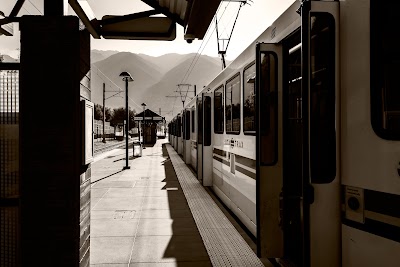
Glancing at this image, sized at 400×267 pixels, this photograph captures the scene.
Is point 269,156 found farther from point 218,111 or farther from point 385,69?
point 218,111

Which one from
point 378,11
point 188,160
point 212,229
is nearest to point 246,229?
point 212,229

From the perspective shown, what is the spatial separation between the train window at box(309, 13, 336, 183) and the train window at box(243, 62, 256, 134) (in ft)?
7.26

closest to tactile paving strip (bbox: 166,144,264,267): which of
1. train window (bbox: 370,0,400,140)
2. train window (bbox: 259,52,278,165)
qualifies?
train window (bbox: 259,52,278,165)

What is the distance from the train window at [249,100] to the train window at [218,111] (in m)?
1.90

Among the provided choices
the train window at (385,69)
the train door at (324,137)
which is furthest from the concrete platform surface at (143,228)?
the train window at (385,69)

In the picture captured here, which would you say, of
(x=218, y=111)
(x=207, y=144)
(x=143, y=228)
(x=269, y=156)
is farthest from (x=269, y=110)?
(x=207, y=144)

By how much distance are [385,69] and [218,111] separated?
18.4ft

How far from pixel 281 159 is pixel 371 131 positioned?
1657 mm

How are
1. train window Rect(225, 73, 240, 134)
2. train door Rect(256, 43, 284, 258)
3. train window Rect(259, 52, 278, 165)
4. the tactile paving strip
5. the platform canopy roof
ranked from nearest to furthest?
the platform canopy roof → train door Rect(256, 43, 284, 258) → train window Rect(259, 52, 278, 165) → the tactile paving strip → train window Rect(225, 73, 240, 134)

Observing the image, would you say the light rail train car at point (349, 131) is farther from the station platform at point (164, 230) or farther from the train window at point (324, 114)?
the station platform at point (164, 230)

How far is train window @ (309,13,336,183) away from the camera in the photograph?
263cm

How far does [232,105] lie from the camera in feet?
21.0

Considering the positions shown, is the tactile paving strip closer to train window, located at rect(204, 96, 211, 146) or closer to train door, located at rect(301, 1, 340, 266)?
train window, located at rect(204, 96, 211, 146)

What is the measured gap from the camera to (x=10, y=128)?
3314mm
